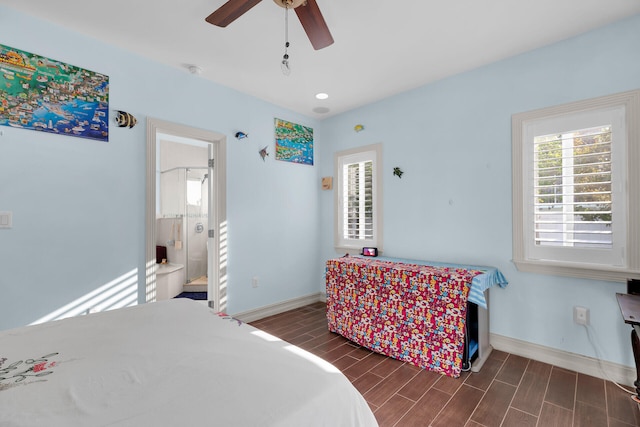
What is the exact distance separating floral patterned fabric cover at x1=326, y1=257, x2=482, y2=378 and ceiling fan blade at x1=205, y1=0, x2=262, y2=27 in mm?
2210

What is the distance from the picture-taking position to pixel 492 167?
277cm

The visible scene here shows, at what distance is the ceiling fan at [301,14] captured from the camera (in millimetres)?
1598

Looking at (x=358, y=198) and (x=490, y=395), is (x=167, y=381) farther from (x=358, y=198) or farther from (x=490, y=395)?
(x=358, y=198)

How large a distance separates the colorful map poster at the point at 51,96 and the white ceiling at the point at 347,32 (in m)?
0.34

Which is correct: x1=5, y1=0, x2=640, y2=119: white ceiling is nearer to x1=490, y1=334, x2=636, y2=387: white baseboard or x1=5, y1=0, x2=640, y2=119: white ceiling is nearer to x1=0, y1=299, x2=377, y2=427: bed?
x1=0, y1=299, x2=377, y2=427: bed

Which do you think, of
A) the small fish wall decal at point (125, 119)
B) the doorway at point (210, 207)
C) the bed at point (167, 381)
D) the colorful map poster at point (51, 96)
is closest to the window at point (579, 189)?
the bed at point (167, 381)

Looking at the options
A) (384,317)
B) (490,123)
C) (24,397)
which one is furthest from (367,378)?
(490,123)

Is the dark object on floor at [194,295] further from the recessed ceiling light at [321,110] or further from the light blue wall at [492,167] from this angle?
the recessed ceiling light at [321,110]

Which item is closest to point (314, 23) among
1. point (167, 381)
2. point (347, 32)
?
point (347, 32)

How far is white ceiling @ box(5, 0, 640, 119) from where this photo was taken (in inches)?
80.2

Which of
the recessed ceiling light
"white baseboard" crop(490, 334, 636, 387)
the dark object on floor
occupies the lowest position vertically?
the dark object on floor

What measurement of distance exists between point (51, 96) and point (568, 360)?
4542mm

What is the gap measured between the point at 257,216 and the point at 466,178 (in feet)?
7.77

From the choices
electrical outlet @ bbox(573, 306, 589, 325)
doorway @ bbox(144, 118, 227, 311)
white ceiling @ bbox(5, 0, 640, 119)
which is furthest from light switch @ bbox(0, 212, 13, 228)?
electrical outlet @ bbox(573, 306, 589, 325)
